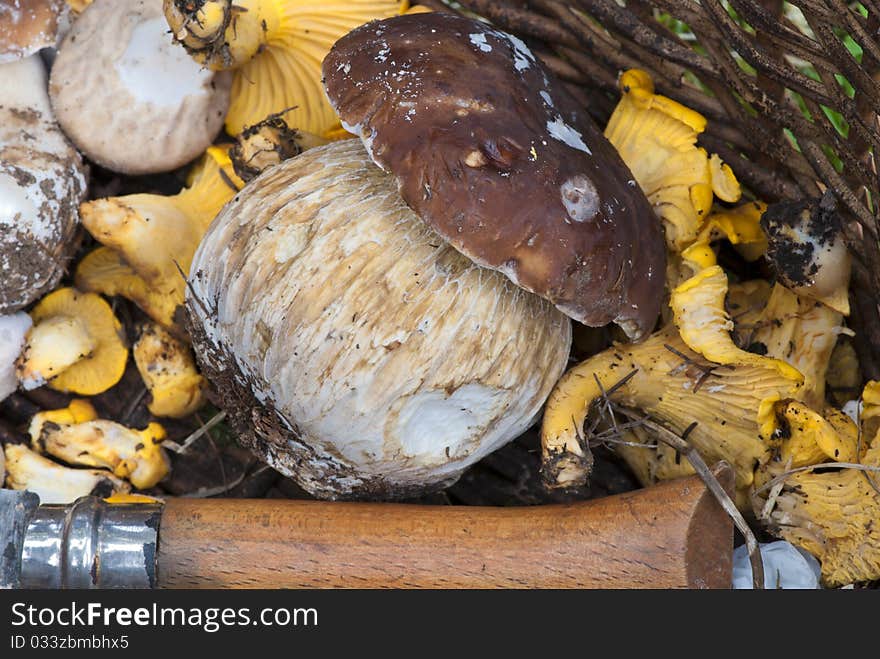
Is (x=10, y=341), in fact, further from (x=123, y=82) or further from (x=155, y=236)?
(x=123, y=82)

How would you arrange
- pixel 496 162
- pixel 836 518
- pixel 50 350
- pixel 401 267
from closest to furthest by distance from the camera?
1. pixel 496 162
2. pixel 401 267
3. pixel 836 518
4. pixel 50 350

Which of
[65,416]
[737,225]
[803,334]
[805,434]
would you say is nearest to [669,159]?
[737,225]

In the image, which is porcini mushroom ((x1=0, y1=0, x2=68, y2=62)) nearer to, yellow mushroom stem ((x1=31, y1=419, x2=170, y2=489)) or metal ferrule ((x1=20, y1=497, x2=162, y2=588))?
yellow mushroom stem ((x1=31, y1=419, x2=170, y2=489))

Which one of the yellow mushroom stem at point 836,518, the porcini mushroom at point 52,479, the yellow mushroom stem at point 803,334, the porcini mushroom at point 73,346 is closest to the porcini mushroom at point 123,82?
the porcini mushroom at point 73,346

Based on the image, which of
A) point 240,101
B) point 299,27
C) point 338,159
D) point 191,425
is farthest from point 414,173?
point 191,425

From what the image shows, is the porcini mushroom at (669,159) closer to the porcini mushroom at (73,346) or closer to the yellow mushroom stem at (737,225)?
the yellow mushroom stem at (737,225)
